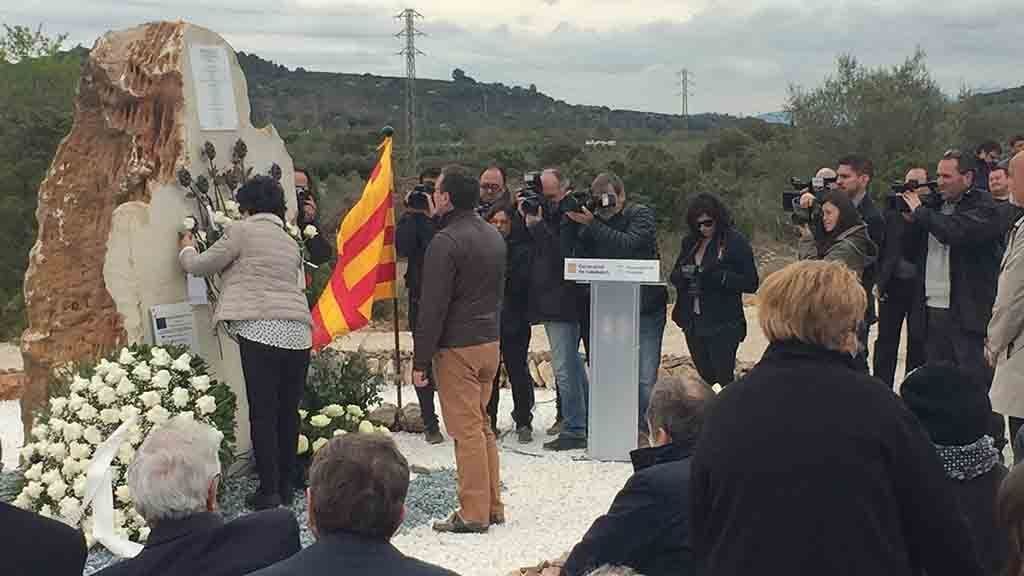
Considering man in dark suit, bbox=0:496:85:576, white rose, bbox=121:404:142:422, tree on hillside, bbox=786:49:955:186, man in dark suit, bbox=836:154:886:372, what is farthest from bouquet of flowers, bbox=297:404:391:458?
tree on hillside, bbox=786:49:955:186

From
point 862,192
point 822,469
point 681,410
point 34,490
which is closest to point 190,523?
point 681,410

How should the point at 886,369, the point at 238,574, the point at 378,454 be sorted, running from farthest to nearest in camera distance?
1. the point at 886,369
2. the point at 238,574
3. the point at 378,454

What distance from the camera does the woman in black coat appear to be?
25.7 feet

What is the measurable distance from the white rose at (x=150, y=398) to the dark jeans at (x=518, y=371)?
2.97m

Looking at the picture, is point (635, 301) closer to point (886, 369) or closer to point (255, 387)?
point (886, 369)

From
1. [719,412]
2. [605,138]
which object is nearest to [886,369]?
[719,412]

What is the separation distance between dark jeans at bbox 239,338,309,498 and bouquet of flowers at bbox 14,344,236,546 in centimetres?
25

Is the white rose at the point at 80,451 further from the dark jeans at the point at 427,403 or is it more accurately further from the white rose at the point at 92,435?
the dark jeans at the point at 427,403

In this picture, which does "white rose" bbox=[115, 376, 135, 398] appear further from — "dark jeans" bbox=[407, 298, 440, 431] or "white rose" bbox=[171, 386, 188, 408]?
"dark jeans" bbox=[407, 298, 440, 431]

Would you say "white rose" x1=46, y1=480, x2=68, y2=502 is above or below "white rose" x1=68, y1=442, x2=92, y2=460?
below

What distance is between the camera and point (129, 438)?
19.8 ft

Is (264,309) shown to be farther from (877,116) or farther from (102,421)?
(877,116)

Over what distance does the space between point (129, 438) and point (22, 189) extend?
1224 centimetres

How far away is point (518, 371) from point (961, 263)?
3095 mm
